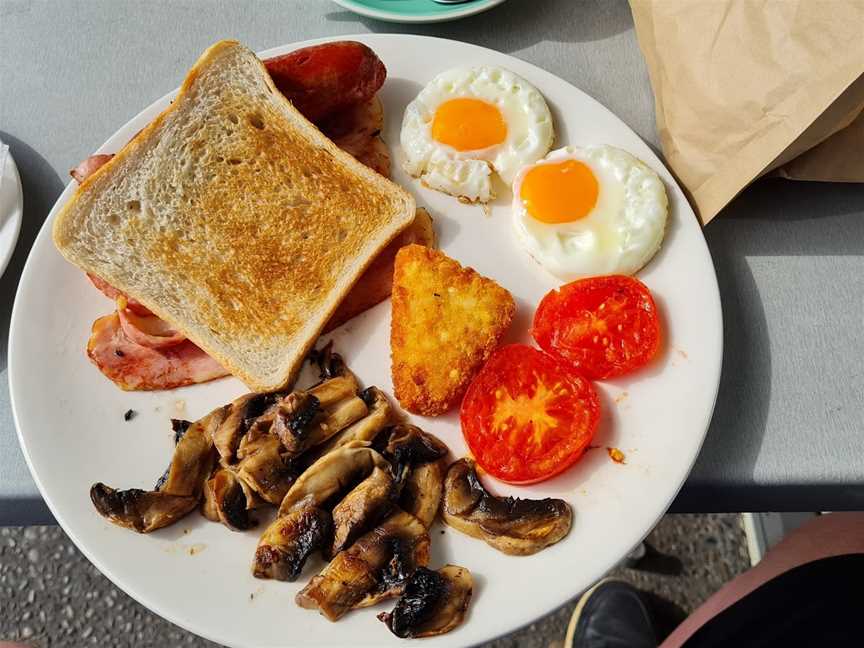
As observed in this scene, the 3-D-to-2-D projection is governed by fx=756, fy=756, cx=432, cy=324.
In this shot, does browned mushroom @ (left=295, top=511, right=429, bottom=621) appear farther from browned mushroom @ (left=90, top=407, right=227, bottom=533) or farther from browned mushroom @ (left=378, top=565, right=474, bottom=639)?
browned mushroom @ (left=90, top=407, right=227, bottom=533)

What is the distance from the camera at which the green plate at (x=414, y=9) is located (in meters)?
2.03

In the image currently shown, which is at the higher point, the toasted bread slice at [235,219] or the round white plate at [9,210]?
the round white plate at [9,210]

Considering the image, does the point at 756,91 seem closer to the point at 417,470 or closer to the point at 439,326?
the point at 439,326

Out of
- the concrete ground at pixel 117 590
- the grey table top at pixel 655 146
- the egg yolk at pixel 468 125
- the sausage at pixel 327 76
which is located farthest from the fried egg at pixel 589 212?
the concrete ground at pixel 117 590

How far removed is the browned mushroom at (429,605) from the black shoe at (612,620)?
1.15m

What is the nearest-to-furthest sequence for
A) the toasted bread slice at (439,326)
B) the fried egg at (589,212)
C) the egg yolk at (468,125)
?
the toasted bread slice at (439,326) < the fried egg at (589,212) < the egg yolk at (468,125)

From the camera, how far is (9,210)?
5.84 ft

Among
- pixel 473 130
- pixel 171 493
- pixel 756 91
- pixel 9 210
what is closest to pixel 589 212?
pixel 473 130

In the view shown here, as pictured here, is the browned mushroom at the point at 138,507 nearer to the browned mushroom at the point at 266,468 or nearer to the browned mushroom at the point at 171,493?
the browned mushroom at the point at 171,493

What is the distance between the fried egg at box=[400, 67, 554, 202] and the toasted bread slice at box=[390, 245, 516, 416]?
25 centimetres

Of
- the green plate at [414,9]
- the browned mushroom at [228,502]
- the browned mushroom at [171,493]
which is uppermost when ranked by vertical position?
→ the green plate at [414,9]

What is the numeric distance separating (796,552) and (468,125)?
131 centimetres

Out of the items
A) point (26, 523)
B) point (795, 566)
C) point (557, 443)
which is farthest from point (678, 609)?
point (26, 523)

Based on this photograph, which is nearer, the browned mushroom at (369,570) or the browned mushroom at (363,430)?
the browned mushroom at (369,570)
